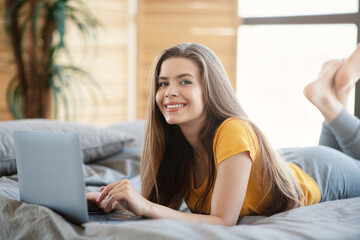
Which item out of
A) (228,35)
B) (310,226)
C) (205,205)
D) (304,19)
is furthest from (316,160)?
(228,35)

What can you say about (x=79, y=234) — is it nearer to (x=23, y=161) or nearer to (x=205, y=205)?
(x=23, y=161)

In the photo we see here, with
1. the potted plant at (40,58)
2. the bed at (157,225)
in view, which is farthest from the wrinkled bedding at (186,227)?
the potted plant at (40,58)

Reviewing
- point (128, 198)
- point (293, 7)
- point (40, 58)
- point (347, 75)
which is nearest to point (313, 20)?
point (293, 7)

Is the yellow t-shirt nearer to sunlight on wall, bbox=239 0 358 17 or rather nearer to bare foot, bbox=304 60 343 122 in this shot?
bare foot, bbox=304 60 343 122

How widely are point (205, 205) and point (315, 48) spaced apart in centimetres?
213

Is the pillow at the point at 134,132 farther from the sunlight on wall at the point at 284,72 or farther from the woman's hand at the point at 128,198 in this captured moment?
the sunlight on wall at the point at 284,72

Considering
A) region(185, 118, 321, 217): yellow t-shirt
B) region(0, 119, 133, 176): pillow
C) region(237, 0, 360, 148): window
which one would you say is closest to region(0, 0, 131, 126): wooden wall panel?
region(237, 0, 360, 148): window

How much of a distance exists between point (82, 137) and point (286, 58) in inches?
74.1

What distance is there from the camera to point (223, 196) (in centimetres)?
115

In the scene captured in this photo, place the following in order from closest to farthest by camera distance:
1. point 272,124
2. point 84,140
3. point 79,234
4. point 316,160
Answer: point 79,234 → point 316,160 → point 84,140 → point 272,124

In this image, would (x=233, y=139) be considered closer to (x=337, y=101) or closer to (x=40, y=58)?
(x=337, y=101)

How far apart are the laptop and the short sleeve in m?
0.28

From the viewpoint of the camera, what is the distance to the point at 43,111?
2633 millimetres

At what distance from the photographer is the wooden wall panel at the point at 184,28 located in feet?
10.7
